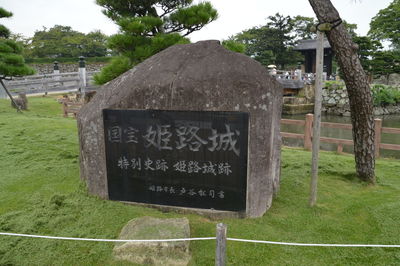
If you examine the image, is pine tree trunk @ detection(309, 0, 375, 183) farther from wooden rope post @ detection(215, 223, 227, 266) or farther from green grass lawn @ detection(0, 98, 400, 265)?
wooden rope post @ detection(215, 223, 227, 266)

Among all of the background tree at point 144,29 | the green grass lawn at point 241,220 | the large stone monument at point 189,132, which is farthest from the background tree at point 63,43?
the large stone monument at point 189,132

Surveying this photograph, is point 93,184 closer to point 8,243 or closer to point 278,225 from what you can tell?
point 8,243

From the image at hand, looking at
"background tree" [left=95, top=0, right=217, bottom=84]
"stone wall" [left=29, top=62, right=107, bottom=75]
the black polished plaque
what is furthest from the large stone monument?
"stone wall" [left=29, top=62, right=107, bottom=75]

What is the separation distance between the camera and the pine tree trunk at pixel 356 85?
14.4 feet

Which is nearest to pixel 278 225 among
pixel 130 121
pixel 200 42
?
pixel 130 121

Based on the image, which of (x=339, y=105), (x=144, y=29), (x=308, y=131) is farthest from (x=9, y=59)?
(x=339, y=105)

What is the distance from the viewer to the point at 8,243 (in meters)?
3.30

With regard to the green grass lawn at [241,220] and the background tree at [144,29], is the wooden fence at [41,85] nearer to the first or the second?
the background tree at [144,29]

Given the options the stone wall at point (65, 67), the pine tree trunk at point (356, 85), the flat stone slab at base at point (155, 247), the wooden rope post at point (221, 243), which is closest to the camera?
the wooden rope post at point (221, 243)

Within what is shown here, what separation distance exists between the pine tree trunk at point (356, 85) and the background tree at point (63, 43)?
101ft

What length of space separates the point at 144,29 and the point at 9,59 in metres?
7.02

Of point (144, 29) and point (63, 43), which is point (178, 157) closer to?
point (144, 29)

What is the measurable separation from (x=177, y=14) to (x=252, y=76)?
12.9 feet

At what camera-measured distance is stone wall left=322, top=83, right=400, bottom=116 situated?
76.4ft
